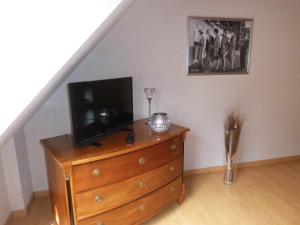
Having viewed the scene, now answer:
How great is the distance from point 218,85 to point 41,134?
2.08 meters

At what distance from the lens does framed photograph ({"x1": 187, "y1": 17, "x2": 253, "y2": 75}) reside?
2668mm

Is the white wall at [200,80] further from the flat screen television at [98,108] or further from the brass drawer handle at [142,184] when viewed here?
the brass drawer handle at [142,184]

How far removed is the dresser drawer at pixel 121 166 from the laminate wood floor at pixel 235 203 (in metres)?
0.61

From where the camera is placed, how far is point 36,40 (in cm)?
110

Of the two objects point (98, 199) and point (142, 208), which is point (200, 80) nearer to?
point (142, 208)

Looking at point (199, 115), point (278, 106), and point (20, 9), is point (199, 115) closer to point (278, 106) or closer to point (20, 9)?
point (278, 106)

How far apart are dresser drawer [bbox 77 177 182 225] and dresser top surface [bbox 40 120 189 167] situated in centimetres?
47

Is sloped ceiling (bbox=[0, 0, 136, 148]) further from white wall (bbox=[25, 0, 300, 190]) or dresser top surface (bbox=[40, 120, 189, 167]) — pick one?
white wall (bbox=[25, 0, 300, 190])

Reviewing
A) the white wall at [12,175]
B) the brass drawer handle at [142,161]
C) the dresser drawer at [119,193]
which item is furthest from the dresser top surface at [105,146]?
the white wall at [12,175]

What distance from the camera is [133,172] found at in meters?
1.83

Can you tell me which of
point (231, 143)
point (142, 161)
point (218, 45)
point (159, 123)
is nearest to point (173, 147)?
point (159, 123)

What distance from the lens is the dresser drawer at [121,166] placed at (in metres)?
1.60

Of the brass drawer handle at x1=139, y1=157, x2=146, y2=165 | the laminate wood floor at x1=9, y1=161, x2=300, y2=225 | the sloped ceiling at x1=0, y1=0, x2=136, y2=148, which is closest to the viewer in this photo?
the sloped ceiling at x1=0, y1=0, x2=136, y2=148

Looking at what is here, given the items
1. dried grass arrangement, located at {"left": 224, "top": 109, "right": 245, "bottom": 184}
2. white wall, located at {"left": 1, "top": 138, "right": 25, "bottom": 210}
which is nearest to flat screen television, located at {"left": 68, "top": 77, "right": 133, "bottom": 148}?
white wall, located at {"left": 1, "top": 138, "right": 25, "bottom": 210}
